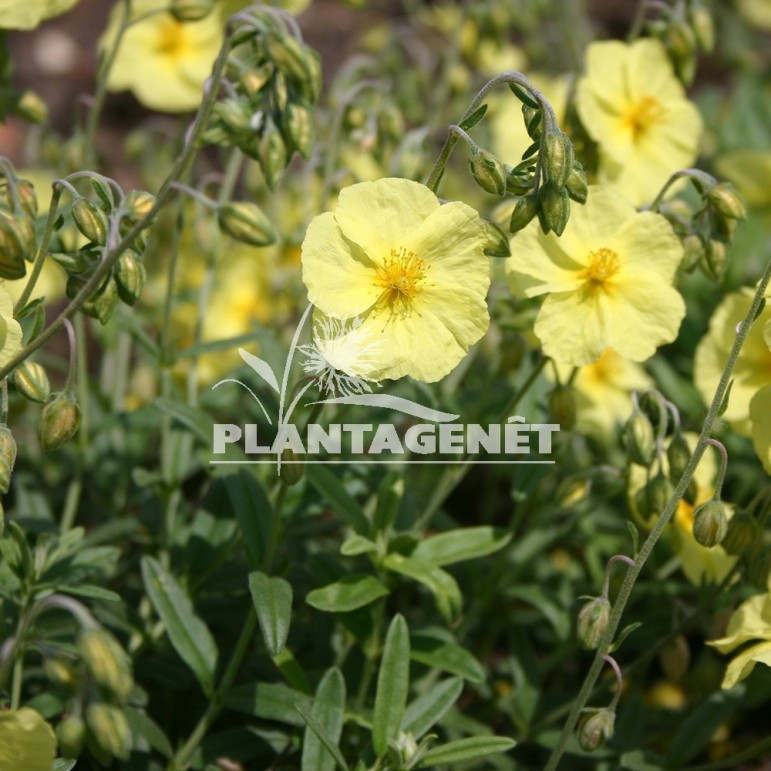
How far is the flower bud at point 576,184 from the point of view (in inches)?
65.0

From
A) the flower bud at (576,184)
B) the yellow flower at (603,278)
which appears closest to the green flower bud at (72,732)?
the yellow flower at (603,278)

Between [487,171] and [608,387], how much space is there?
134 cm

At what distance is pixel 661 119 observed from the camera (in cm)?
255

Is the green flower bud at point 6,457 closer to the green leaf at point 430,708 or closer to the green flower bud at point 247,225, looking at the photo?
the green flower bud at point 247,225

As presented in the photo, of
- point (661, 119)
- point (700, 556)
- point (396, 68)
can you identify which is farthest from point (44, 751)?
point (396, 68)

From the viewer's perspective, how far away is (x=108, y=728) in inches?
55.1

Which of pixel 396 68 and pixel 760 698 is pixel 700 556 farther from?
pixel 396 68

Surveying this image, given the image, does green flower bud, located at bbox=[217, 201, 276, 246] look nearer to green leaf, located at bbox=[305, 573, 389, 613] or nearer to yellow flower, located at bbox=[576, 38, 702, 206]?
green leaf, located at bbox=[305, 573, 389, 613]

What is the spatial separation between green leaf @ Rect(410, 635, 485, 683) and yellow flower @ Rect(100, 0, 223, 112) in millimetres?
1511

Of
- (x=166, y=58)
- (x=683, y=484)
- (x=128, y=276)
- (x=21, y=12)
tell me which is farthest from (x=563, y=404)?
(x=166, y=58)

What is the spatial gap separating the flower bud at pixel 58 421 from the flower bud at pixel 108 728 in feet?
1.49

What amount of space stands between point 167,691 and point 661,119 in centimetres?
175

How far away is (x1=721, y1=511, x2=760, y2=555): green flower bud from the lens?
1.81 metres

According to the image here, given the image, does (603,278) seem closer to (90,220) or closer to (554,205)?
(554,205)
